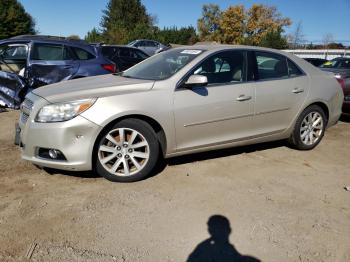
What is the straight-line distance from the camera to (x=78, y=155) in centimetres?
397

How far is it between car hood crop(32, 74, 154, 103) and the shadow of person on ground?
177 centimetres

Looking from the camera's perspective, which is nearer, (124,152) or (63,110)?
(63,110)

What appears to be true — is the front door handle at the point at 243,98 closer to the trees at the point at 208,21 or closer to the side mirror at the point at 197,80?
the side mirror at the point at 197,80

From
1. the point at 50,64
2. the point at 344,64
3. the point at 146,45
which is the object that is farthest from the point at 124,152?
the point at 146,45

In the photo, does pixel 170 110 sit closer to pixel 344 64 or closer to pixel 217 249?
pixel 217 249

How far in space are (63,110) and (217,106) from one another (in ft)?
5.79

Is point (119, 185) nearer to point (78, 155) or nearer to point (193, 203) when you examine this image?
point (78, 155)

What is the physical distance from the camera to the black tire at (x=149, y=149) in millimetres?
4086

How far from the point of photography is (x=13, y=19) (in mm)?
61844

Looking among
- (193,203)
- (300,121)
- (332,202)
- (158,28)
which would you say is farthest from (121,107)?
(158,28)

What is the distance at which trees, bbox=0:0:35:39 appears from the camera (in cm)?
6035

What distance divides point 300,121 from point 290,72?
71 cm

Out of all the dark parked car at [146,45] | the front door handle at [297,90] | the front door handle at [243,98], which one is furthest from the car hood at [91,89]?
the dark parked car at [146,45]

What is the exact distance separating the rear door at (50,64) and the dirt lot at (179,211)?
308cm
